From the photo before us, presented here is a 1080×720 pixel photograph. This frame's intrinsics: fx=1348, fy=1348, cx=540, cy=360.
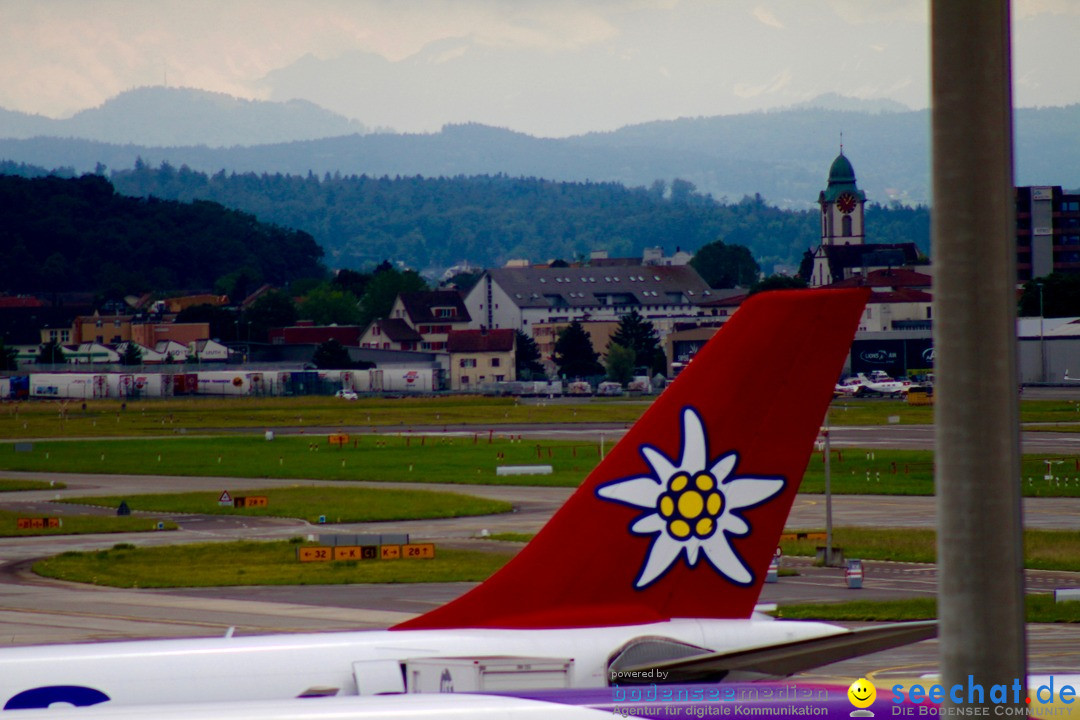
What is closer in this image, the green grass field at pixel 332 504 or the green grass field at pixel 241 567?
the green grass field at pixel 241 567

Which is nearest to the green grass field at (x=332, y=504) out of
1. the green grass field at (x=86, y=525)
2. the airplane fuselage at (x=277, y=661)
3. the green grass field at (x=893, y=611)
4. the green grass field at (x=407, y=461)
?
the green grass field at (x=86, y=525)

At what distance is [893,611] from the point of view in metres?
36.4

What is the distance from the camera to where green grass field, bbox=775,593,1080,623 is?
116 ft

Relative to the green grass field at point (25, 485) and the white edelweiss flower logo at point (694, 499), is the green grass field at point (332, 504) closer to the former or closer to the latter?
the green grass field at point (25, 485)

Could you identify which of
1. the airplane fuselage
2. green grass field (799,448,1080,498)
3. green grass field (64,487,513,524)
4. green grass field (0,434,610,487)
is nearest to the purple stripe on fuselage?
the airplane fuselage

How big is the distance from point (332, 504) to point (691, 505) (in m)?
53.7

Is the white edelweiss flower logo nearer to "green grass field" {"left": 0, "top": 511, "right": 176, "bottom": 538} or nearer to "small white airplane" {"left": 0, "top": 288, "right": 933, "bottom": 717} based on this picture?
"small white airplane" {"left": 0, "top": 288, "right": 933, "bottom": 717}

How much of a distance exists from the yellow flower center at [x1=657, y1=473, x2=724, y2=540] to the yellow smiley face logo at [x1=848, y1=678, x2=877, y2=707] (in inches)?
162

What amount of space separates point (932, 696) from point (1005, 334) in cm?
690

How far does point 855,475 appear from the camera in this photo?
78.4 metres

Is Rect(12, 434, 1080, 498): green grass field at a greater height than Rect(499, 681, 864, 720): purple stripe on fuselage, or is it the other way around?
Rect(499, 681, 864, 720): purple stripe on fuselage

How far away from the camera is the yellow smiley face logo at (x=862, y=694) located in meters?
12.7

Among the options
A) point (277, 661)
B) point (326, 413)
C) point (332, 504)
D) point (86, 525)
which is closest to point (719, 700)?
point (277, 661)

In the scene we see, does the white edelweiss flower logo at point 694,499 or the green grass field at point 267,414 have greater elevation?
the white edelweiss flower logo at point 694,499
